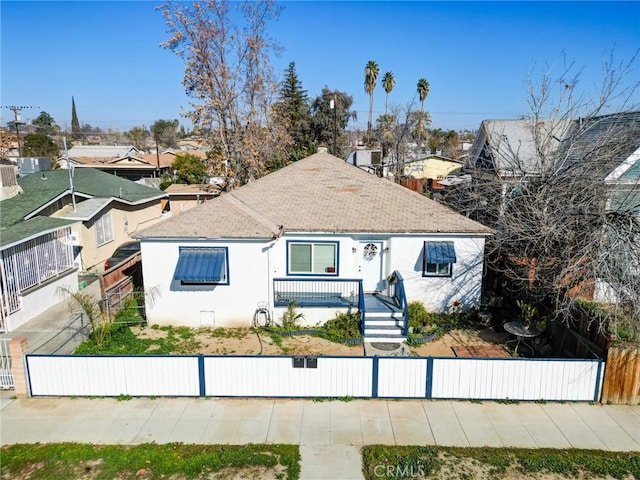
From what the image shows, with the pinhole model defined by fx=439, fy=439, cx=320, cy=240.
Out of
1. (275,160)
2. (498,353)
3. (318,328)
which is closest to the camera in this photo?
(498,353)

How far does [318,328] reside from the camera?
15.2m

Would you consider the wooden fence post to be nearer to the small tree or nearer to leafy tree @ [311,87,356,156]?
the small tree

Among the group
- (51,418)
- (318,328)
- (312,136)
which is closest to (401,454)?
(318,328)

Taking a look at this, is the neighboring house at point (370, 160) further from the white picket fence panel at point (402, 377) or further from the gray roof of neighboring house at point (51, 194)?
the white picket fence panel at point (402, 377)

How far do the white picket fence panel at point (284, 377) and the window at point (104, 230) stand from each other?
15.3 m

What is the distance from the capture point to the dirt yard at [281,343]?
13.7 m

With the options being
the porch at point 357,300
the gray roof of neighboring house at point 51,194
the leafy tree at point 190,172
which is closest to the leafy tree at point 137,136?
the leafy tree at point 190,172

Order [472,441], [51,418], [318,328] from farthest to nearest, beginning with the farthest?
[318,328], [51,418], [472,441]

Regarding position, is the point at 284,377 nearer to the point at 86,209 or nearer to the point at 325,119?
the point at 86,209

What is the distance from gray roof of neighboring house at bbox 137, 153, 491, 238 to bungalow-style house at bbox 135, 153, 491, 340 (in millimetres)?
40

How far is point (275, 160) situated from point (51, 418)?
27063mm

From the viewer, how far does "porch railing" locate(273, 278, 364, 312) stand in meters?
15.7

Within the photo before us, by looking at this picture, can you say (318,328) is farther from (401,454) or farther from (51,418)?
(51,418)

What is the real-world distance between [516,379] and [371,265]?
704cm
